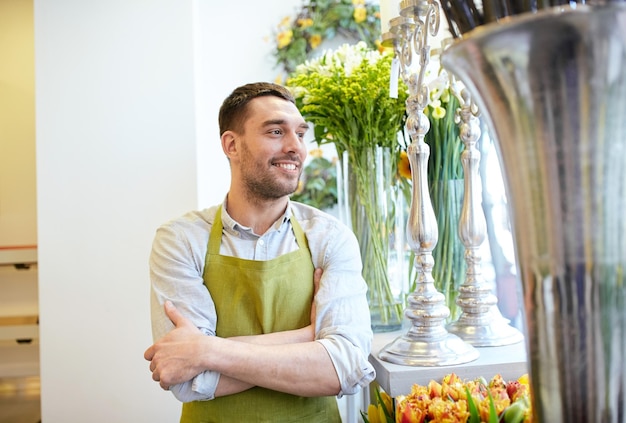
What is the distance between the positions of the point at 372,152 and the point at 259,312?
23.5 inches

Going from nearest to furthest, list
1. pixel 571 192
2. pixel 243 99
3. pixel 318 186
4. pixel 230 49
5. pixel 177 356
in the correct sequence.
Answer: pixel 571 192 → pixel 177 356 → pixel 243 99 → pixel 318 186 → pixel 230 49

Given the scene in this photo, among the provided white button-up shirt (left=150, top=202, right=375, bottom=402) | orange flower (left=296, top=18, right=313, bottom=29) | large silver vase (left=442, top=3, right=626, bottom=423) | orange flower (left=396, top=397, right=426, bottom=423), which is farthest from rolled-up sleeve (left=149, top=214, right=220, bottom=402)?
orange flower (left=296, top=18, right=313, bottom=29)

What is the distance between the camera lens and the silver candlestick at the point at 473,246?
4.78ft

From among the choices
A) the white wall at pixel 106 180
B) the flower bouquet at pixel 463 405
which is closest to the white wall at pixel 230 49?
the white wall at pixel 106 180

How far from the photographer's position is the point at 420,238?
1237 millimetres

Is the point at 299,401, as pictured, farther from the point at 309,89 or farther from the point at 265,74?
the point at 265,74

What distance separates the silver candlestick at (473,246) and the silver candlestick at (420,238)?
7.6 inches

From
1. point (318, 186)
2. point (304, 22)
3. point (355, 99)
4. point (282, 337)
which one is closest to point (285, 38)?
point (304, 22)

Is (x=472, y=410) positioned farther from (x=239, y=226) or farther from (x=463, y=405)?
(x=239, y=226)

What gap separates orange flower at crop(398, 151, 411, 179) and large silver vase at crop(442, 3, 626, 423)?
1251 millimetres

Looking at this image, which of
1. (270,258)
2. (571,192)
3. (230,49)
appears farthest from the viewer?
(230,49)

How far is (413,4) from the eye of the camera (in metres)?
1.26

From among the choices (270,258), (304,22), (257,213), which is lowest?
(270,258)

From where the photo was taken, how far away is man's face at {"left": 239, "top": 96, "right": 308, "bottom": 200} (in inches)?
55.8
